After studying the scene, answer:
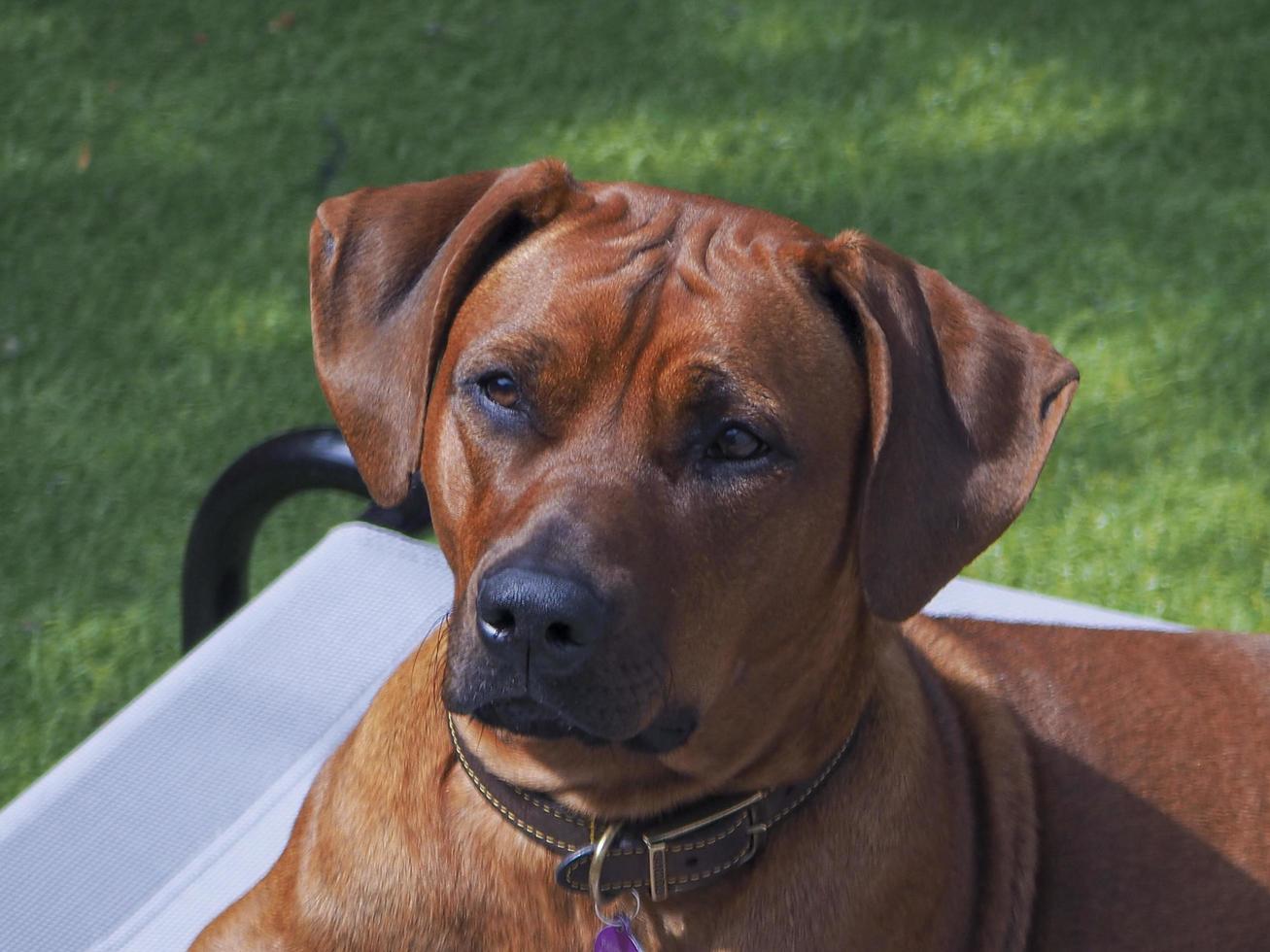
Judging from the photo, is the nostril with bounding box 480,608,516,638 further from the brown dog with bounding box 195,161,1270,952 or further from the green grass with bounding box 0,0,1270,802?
the green grass with bounding box 0,0,1270,802

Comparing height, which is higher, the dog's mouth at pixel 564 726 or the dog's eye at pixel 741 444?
the dog's eye at pixel 741 444

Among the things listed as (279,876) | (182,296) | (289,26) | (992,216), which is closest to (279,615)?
(279,876)

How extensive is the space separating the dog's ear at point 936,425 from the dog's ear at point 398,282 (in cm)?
49

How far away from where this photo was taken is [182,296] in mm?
5316

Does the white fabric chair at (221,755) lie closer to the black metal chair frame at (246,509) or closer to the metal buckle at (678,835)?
the black metal chair frame at (246,509)

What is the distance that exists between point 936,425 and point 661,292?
42cm

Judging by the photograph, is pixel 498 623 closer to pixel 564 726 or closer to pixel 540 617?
pixel 540 617

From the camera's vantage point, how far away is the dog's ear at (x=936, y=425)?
2084 millimetres

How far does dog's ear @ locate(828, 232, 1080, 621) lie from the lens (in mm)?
2084

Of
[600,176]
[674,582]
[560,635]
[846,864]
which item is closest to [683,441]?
[674,582]

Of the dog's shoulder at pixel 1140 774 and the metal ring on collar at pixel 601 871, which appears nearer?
the metal ring on collar at pixel 601 871

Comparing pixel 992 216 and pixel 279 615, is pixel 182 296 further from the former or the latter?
pixel 992 216

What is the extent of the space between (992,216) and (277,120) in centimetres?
274

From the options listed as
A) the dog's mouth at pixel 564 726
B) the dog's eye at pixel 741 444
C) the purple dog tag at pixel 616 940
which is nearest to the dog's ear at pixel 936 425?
the dog's eye at pixel 741 444
